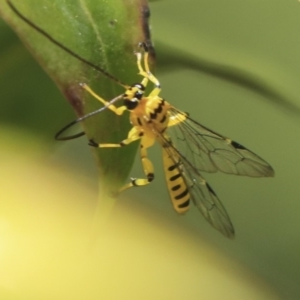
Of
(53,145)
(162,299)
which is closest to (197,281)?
(162,299)

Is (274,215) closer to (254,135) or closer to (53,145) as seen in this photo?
(254,135)

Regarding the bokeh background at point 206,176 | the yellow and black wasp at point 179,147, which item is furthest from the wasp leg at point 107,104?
the bokeh background at point 206,176

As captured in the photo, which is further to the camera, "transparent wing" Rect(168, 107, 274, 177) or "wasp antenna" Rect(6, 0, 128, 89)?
"transparent wing" Rect(168, 107, 274, 177)

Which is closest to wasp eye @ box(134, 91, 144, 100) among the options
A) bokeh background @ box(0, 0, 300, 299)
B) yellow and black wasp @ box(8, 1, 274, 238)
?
yellow and black wasp @ box(8, 1, 274, 238)

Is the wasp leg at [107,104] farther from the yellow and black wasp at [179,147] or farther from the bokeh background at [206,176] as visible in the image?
the bokeh background at [206,176]

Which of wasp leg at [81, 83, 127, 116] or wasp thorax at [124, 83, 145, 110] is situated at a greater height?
wasp thorax at [124, 83, 145, 110]

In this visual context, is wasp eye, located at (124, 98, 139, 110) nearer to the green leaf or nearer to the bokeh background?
the green leaf

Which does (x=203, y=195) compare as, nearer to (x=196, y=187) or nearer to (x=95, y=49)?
(x=196, y=187)
